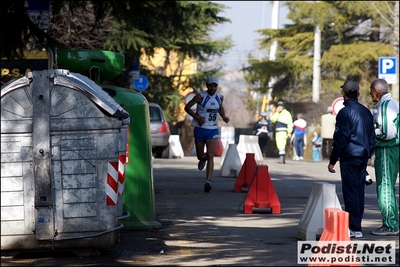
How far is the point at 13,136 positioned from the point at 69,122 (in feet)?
1.77

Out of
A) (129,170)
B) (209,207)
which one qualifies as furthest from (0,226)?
(209,207)

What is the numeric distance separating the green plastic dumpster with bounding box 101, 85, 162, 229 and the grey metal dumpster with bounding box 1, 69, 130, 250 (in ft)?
6.50

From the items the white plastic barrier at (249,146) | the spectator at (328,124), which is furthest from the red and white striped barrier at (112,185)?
the spectator at (328,124)

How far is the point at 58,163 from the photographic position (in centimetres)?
862

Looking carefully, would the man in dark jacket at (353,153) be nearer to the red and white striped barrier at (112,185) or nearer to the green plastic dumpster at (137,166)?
the green plastic dumpster at (137,166)

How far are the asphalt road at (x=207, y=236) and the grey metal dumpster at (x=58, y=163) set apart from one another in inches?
11.6

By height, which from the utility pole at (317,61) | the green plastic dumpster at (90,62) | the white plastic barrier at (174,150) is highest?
the utility pole at (317,61)

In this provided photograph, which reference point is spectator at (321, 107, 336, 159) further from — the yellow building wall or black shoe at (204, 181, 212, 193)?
black shoe at (204, 181, 212, 193)

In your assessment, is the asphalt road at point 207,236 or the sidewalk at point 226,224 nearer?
the asphalt road at point 207,236

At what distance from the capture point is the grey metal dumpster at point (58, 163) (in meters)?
8.48

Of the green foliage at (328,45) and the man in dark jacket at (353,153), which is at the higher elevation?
the green foliage at (328,45)

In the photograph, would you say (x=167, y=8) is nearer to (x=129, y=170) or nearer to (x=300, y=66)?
(x=129, y=170)

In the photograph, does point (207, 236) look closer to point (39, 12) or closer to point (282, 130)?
point (39, 12)

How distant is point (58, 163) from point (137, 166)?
94.7 inches
